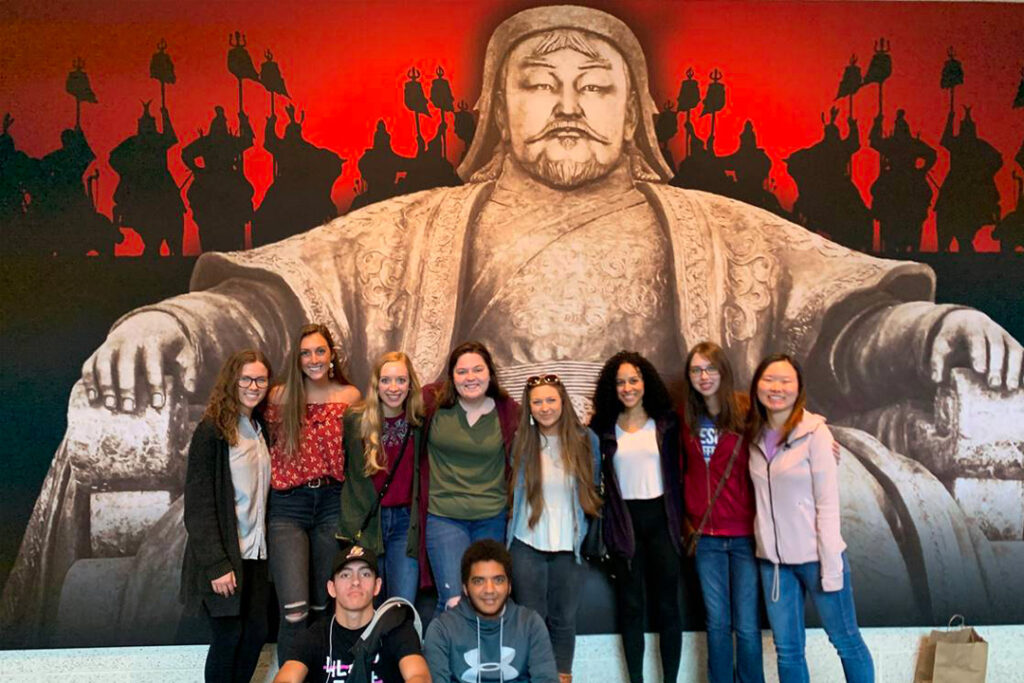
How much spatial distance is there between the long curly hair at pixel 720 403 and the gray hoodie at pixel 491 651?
1.09 m

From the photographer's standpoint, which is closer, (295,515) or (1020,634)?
(295,515)

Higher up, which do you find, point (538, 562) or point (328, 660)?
point (538, 562)

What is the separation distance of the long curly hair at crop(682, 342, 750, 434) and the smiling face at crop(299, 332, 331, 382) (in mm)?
1468

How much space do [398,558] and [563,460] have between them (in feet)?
2.44

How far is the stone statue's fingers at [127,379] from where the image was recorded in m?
3.65

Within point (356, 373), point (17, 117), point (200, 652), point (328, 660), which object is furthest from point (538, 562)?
point (17, 117)

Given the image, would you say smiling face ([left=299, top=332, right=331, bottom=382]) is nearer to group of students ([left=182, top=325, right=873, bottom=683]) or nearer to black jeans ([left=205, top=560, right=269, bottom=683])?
group of students ([left=182, top=325, right=873, bottom=683])

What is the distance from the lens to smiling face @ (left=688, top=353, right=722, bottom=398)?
10.8ft

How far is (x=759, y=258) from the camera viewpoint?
385 centimetres

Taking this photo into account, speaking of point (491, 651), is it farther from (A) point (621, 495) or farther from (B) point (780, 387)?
(B) point (780, 387)

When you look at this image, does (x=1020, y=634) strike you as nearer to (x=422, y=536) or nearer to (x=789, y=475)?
(x=789, y=475)

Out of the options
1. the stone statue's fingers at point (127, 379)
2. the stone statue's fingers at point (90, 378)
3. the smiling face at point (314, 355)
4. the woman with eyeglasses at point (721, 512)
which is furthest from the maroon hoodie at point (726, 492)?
the stone statue's fingers at point (90, 378)

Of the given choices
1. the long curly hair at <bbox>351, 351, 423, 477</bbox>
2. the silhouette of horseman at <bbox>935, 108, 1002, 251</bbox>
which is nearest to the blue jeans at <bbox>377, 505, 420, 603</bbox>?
the long curly hair at <bbox>351, 351, 423, 477</bbox>

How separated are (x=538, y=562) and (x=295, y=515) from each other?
0.95 meters
